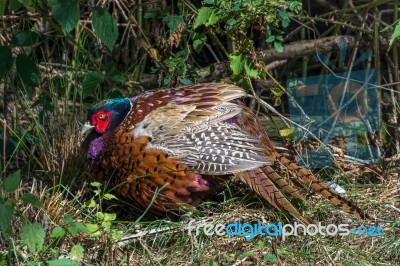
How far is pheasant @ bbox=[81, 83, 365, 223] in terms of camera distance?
457cm

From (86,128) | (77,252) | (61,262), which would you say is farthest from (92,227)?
(86,128)

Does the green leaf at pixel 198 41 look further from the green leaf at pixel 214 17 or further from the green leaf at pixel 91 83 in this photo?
the green leaf at pixel 91 83

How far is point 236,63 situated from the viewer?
5195mm

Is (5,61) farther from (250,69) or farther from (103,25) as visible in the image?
(250,69)

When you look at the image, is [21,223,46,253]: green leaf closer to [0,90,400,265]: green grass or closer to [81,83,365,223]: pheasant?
[0,90,400,265]: green grass

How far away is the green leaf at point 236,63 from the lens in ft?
17.0

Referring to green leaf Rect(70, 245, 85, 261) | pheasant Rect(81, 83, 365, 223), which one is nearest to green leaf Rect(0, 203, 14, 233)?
green leaf Rect(70, 245, 85, 261)

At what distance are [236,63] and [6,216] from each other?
1811mm

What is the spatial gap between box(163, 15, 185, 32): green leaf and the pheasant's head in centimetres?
53

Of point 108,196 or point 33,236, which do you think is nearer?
point 33,236

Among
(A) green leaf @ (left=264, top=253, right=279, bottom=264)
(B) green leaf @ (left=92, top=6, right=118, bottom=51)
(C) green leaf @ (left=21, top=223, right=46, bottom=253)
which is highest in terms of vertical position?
(B) green leaf @ (left=92, top=6, right=118, bottom=51)

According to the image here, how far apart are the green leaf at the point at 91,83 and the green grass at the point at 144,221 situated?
17cm

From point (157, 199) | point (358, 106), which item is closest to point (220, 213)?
point (157, 199)

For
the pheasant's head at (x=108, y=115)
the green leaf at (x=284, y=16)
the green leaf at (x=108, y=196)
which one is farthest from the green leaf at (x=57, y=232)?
the green leaf at (x=284, y=16)
